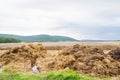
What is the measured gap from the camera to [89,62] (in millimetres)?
22375

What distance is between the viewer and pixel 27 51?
97.7 ft

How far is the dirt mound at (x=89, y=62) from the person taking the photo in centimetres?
2169

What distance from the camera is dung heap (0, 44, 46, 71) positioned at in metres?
26.6

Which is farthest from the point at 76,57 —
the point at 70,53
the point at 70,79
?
the point at 70,79

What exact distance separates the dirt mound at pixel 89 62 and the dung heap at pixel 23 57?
2.62 metres

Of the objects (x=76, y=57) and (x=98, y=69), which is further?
(x=76, y=57)

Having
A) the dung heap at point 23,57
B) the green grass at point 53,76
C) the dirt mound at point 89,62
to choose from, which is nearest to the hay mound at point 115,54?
the dirt mound at point 89,62

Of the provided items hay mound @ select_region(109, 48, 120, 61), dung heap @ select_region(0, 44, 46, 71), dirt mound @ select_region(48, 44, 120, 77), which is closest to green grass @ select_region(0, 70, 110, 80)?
dirt mound @ select_region(48, 44, 120, 77)

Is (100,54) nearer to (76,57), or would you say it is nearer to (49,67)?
(76,57)

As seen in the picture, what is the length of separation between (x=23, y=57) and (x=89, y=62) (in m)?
7.64

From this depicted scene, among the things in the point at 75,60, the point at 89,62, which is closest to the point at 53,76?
the point at 89,62

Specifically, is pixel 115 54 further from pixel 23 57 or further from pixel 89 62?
pixel 23 57

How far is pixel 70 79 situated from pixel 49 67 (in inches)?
284

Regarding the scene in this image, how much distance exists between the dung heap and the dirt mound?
8.60ft
